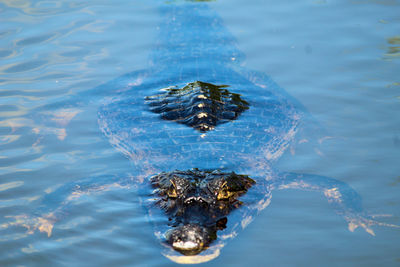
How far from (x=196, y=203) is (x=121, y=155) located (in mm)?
1841

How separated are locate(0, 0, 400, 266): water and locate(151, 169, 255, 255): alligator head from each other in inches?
9.4

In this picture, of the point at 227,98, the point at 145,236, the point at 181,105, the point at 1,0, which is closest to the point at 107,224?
the point at 145,236

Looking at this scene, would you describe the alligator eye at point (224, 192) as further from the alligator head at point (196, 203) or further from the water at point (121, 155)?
the water at point (121, 155)

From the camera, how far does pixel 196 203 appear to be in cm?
524

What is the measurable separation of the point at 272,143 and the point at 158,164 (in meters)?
1.71

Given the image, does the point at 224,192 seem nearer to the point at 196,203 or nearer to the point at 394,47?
the point at 196,203

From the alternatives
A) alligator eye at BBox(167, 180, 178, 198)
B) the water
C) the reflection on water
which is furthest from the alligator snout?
the reflection on water

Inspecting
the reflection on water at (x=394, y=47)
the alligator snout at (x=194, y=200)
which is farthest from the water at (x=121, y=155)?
the alligator snout at (x=194, y=200)

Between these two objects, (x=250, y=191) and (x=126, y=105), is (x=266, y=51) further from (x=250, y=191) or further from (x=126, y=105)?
(x=250, y=191)

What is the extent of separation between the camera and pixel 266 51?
918cm

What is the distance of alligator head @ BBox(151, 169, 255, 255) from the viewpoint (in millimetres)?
4793

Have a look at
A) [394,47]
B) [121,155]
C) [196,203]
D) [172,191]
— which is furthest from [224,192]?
[394,47]

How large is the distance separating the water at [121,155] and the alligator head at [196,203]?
0.24 meters

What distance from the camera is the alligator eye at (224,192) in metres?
5.43
